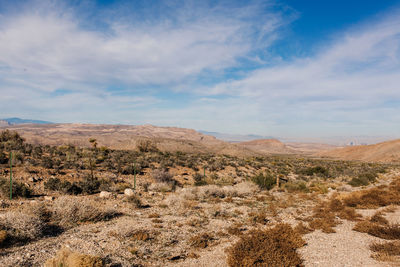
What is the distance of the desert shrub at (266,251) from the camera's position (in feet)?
20.5

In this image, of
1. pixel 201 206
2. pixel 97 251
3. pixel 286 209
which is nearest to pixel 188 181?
pixel 201 206

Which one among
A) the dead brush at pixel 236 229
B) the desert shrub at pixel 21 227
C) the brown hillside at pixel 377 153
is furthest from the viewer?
the brown hillside at pixel 377 153

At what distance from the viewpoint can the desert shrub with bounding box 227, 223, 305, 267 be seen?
6.24 meters

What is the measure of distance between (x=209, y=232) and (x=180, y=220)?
68.1 inches

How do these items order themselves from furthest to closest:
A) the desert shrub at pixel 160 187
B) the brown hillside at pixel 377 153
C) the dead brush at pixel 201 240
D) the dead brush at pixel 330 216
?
the brown hillside at pixel 377 153 → the desert shrub at pixel 160 187 → the dead brush at pixel 330 216 → the dead brush at pixel 201 240

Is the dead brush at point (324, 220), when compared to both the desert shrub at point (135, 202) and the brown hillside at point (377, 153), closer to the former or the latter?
the desert shrub at point (135, 202)

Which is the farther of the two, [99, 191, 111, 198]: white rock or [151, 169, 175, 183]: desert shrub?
[151, 169, 175, 183]: desert shrub

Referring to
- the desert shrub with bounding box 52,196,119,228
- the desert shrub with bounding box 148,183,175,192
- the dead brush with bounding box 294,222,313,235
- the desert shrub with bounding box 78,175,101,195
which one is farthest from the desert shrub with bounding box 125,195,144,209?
the dead brush with bounding box 294,222,313,235

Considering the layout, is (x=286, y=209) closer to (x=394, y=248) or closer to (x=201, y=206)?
(x=201, y=206)

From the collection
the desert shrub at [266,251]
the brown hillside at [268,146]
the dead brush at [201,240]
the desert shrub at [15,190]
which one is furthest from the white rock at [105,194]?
the brown hillside at [268,146]

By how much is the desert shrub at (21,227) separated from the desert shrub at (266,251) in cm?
639

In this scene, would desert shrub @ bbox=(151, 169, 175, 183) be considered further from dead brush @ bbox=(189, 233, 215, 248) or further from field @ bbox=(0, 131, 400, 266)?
dead brush @ bbox=(189, 233, 215, 248)

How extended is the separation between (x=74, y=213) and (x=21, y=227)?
197 cm

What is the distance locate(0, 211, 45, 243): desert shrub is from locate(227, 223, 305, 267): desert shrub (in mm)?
6391
